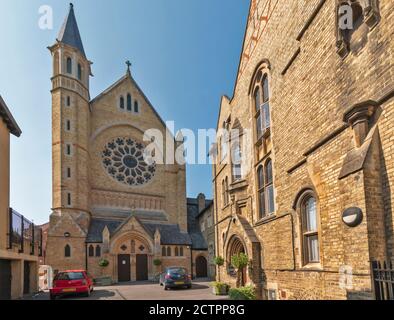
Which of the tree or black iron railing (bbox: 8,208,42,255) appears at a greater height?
black iron railing (bbox: 8,208,42,255)

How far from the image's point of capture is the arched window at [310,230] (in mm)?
9758

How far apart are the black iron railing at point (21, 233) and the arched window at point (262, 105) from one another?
12.0 metres

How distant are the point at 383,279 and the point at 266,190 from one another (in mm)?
8243

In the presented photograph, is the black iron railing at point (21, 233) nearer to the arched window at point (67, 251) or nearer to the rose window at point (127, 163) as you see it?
the arched window at point (67, 251)

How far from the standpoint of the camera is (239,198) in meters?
16.5

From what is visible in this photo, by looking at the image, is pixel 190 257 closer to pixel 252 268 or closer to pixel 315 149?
pixel 252 268

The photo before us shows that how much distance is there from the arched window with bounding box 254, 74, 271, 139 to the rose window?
22.5 metres

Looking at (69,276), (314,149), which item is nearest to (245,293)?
(314,149)

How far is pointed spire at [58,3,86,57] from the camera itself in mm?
33600

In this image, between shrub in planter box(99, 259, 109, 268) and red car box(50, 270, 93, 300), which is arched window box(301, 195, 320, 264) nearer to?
red car box(50, 270, 93, 300)

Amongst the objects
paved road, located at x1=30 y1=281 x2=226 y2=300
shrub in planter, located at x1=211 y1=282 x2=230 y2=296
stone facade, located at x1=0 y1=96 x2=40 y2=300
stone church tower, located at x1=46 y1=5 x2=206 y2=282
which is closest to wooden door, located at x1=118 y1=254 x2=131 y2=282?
stone church tower, located at x1=46 y1=5 x2=206 y2=282

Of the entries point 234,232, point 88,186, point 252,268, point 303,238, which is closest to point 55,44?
point 88,186

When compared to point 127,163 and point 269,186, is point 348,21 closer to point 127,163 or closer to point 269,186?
point 269,186

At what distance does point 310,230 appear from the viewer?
10.1 meters
